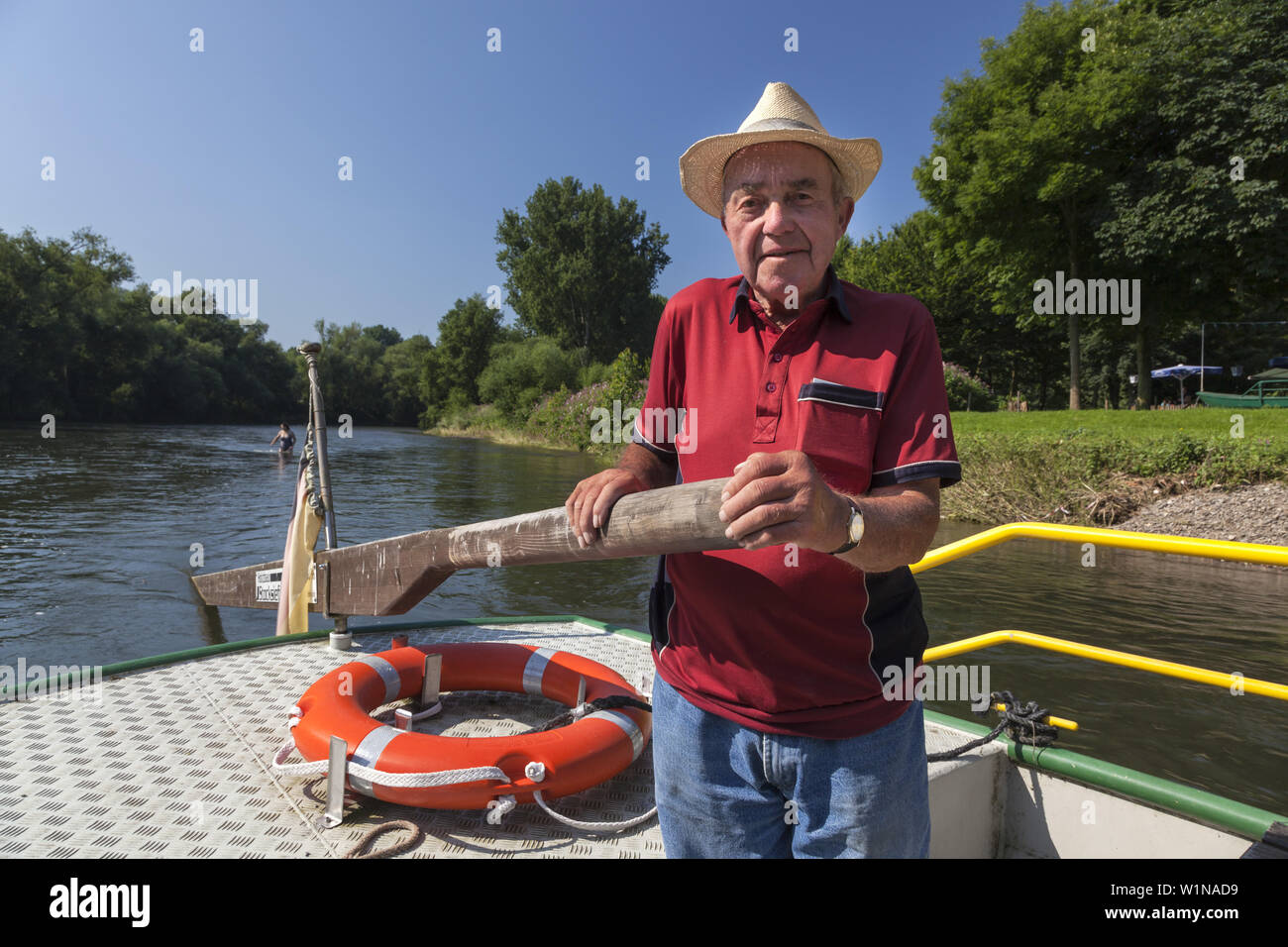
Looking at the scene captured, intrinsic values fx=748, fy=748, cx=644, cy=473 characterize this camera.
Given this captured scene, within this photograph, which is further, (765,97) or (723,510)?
(765,97)

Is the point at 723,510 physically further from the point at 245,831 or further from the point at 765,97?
the point at 245,831

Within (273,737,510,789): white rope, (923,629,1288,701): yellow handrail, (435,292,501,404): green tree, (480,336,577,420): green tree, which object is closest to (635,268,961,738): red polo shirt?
(273,737,510,789): white rope

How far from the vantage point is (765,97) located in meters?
1.64

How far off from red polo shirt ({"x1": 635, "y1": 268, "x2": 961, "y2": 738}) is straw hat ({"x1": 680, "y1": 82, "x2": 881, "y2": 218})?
0.89 feet

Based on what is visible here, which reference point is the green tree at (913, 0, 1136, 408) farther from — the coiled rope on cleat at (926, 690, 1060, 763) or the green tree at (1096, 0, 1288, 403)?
the coiled rope on cleat at (926, 690, 1060, 763)

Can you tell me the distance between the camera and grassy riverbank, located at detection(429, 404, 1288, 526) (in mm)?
11781

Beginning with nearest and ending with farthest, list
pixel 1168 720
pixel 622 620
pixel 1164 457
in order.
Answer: pixel 1168 720 < pixel 622 620 < pixel 1164 457

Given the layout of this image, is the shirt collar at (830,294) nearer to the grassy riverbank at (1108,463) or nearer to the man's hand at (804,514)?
the man's hand at (804,514)

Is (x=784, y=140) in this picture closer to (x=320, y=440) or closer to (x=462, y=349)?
(x=320, y=440)

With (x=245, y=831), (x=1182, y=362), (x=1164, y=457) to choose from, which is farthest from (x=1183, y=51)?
(x=1182, y=362)

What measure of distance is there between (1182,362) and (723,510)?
5471cm

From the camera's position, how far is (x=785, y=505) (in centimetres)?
108

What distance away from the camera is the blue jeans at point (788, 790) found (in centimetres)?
138

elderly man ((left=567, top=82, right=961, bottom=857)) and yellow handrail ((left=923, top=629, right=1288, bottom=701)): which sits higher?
elderly man ((left=567, top=82, right=961, bottom=857))
